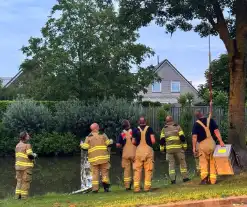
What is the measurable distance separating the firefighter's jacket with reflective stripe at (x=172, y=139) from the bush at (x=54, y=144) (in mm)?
13259

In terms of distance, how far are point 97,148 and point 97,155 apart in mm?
168

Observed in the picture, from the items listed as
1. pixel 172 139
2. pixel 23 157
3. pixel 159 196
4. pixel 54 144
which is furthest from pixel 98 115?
pixel 159 196

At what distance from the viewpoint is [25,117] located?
2414 cm

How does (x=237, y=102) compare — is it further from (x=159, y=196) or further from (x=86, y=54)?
(x=86, y=54)

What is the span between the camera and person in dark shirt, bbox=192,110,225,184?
10.1 metres

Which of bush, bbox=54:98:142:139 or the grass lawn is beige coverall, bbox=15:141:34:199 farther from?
bush, bbox=54:98:142:139

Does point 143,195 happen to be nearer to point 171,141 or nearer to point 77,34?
point 171,141

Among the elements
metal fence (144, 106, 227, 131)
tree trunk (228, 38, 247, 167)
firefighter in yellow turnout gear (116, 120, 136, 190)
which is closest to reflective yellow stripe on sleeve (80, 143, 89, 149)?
firefighter in yellow turnout gear (116, 120, 136, 190)

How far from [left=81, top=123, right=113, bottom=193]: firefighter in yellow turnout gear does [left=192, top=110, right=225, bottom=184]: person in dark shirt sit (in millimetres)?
2180

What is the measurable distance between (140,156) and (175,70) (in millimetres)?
43638

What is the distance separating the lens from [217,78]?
37.6 metres

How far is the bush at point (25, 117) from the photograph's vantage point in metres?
24.0

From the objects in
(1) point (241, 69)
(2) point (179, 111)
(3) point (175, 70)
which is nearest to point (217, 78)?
(2) point (179, 111)

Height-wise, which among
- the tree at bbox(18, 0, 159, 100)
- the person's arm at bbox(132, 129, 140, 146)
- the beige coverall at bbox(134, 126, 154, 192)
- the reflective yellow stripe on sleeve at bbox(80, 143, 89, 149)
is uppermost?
the tree at bbox(18, 0, 159, 100)
